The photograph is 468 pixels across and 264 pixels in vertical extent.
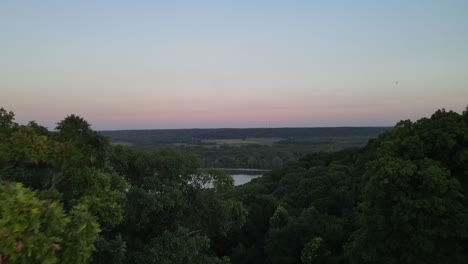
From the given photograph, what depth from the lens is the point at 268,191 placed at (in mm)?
37281

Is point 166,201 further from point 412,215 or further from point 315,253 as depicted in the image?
point 315,253

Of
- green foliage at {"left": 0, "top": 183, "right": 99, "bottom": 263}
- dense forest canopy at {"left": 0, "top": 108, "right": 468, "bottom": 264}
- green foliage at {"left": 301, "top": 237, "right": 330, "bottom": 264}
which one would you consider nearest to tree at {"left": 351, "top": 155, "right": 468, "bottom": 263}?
dense forest canopy at {"left": 0, "top": 108, "right": 468, "bottom": 264}

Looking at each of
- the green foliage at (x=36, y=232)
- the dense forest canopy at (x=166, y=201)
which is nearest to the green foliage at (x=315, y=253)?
the dense forest canopy at (x=166, y=201)

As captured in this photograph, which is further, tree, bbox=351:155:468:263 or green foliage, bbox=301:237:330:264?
green foliage, bbox=301:237:330:264

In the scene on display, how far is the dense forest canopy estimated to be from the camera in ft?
19.7

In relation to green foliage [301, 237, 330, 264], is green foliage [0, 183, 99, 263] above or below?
above

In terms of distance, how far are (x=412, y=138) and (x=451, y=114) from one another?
192 cm

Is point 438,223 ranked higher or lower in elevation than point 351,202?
higher

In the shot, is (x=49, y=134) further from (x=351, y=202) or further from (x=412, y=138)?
(x=351, y=202)

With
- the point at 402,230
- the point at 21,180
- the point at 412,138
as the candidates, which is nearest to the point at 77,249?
the point at 21,180

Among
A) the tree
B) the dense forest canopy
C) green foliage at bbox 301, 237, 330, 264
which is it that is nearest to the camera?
the dense forest canopy

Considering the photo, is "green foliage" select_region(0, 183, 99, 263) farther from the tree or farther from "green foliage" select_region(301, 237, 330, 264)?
"green foliage" select_region(301, 237, 330, 264)

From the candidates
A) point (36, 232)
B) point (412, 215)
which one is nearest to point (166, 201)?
point (36, 232)

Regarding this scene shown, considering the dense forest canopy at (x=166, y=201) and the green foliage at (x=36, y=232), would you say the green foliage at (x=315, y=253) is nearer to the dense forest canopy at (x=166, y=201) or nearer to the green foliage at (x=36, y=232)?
the dense forest canopy at (x=166, y=201)
